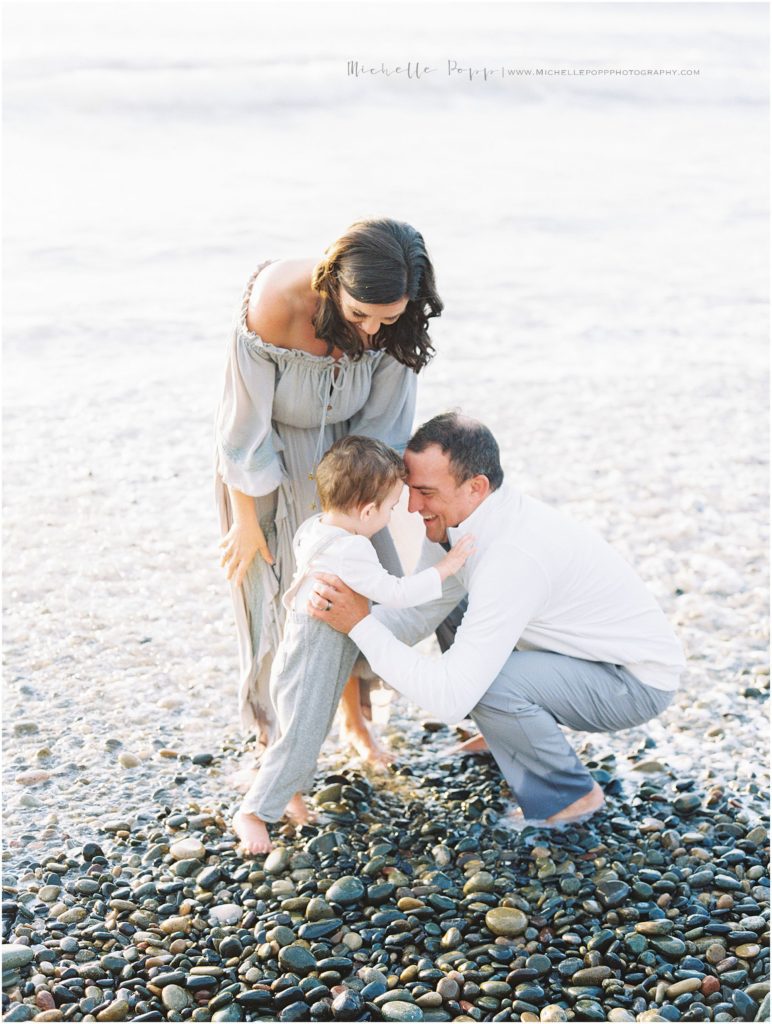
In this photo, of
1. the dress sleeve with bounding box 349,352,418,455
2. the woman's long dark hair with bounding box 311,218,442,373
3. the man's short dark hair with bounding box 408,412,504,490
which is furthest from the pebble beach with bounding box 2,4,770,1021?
the woman's long dark hair with bounding box 311,218,442,373

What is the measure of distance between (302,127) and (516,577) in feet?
52.2

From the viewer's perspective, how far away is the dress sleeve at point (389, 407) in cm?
433

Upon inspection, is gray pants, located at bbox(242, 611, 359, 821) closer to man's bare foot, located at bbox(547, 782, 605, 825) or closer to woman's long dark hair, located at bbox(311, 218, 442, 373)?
man's bare foot, located at bbox(547, 782, 605, 825)

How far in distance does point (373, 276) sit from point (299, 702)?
1.44 meters

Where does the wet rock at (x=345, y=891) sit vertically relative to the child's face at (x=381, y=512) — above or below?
below

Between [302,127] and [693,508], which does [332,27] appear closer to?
[302,127]

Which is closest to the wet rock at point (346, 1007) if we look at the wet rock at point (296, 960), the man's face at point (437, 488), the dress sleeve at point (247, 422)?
the wet rock at point (296, 960)

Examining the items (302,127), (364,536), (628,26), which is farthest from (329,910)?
(628,26)

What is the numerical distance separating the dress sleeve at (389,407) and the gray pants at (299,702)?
76cm

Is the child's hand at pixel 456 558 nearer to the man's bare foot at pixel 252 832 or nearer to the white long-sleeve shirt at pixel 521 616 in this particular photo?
the white long-sleeve shirt at pixel 521 616

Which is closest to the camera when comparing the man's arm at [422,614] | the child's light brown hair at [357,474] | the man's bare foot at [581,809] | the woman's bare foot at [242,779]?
the child's light brown hair at [357,474]

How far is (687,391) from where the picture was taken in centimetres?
922

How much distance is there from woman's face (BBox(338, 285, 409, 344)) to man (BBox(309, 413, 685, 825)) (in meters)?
0.38

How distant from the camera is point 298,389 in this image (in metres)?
4.19
